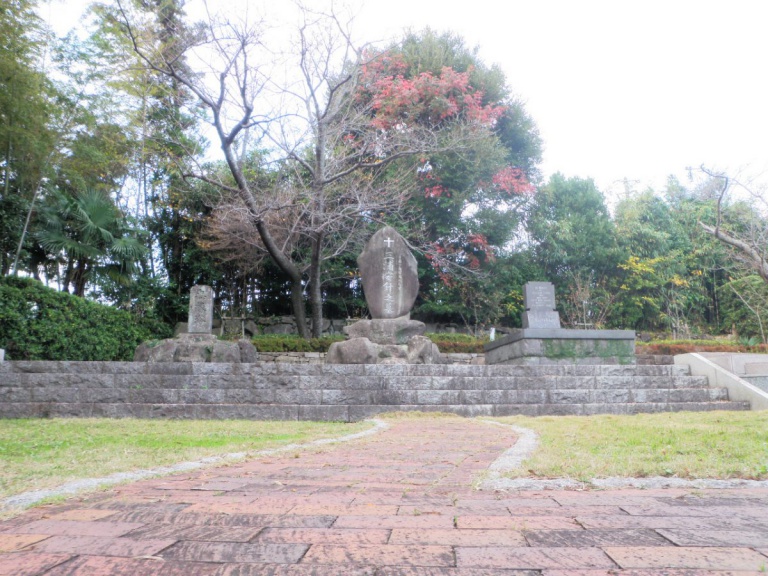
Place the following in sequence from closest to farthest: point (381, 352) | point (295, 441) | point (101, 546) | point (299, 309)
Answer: point (101, 546), point (295, 441), point (381, 352), point (299, 309)

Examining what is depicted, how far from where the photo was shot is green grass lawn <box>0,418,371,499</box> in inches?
130

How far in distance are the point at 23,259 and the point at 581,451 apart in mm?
14447

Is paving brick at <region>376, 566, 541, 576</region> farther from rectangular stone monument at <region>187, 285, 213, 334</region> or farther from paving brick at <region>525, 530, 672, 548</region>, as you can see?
rectangular stone monument at <region>187, 285, 213, 334</region>

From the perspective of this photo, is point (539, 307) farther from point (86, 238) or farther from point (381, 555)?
point (381, 555)

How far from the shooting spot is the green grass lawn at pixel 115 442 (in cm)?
330

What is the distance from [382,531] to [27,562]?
37.8 inches

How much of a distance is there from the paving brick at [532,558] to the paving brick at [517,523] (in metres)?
0.24

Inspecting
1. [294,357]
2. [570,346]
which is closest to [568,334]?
[570,346]

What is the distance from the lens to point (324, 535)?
5.71 ft

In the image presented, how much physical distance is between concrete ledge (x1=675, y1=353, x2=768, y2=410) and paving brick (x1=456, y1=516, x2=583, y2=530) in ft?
26.5

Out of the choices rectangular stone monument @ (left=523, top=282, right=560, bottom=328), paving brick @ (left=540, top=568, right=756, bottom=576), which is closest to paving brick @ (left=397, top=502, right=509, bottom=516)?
paving brick @ (left=540, top=568, right=756, bottom=576)

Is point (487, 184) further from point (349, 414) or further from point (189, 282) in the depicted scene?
point (349, 414)

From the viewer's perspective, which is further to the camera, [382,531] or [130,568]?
[382,531]

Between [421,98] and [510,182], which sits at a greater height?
[421,98]
